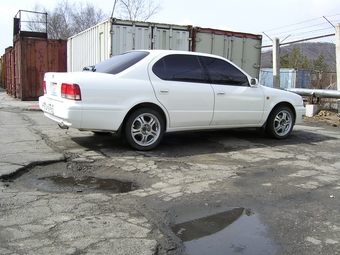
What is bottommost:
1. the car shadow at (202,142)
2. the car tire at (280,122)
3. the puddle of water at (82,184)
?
the puddle of water at (82,184)

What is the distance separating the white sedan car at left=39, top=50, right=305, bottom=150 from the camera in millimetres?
5375

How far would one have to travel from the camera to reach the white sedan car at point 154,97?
17.6 feet

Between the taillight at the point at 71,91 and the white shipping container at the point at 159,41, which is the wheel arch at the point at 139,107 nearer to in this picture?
the taillight at the point at 71,91

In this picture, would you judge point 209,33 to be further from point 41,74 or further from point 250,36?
point 41,74

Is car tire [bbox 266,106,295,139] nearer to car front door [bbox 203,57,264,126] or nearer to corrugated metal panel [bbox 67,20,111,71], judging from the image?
car front door [bbox 203,57,264,126]

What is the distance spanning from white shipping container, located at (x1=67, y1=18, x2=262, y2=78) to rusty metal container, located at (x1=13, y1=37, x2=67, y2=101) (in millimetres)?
3065

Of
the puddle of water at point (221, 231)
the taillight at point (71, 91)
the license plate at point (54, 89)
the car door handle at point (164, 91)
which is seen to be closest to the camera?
the puddle of water at point (221, 231)

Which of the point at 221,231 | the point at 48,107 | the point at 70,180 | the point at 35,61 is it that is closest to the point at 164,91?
the point at 48,107

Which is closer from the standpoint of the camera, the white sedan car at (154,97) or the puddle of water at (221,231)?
the puddle of water at (221,231)

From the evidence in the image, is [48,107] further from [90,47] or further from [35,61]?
[35,61]

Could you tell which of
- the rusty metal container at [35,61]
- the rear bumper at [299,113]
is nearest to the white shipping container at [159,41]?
the rusty metal container at [35,61]

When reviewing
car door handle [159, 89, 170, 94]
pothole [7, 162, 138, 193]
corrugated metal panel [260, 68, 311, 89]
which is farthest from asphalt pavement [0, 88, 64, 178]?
corrugated metal panel [260, 68, 311, 89]

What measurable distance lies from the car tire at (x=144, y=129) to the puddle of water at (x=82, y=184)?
1.34m

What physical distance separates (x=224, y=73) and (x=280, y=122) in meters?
1.77
